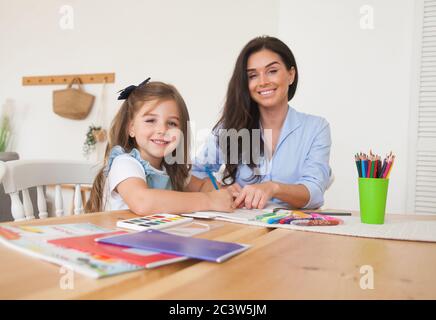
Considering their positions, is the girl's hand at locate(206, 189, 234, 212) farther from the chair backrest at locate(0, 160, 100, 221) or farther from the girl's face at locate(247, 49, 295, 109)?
the girl's face at locate(247, 49, 295, 109)

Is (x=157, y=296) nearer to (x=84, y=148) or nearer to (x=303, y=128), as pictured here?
(x=303, y=128)

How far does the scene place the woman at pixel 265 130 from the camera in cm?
146

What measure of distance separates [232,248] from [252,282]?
128mm

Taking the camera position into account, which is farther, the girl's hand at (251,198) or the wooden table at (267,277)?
the girl's hand at (251,198)

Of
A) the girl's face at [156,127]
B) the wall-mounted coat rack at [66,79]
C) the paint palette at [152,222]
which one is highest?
the wall-mounted coat rack at [66,79]

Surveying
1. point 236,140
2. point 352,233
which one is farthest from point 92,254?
point 236,140

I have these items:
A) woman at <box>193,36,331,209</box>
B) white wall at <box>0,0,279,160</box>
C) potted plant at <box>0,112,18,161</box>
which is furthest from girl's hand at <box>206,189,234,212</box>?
potted plant at <box>0,112,18,161</box>

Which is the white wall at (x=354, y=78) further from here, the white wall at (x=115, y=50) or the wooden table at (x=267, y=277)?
the wooden table at (x=267, y=277)

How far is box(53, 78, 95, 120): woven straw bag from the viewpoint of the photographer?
342cm

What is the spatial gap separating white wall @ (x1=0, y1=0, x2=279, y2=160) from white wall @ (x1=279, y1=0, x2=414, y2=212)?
→ 0.40m

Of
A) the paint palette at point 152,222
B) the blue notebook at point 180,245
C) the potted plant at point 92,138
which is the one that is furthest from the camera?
the potted plant at point 92,138

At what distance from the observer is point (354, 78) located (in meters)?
2.42

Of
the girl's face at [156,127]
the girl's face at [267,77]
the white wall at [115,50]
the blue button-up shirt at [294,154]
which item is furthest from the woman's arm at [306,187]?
the white wall at [115,50]
